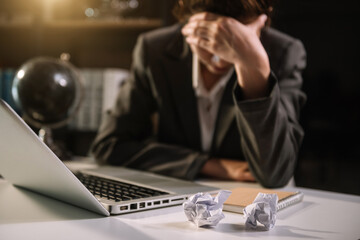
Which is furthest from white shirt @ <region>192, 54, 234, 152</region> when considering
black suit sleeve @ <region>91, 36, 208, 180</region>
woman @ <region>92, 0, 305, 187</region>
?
black suit sleeve @ <region>91, 36, 208, 180</region>

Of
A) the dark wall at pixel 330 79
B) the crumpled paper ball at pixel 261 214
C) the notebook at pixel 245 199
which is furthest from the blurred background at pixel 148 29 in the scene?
the crumpled paper ball at pixel 261 214

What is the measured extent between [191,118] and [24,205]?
2.12 ft

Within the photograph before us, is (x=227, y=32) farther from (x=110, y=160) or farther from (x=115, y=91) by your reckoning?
(x=115, y=91)

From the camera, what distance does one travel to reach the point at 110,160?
1.15 metres

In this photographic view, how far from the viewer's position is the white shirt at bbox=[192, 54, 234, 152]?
1.19 metres

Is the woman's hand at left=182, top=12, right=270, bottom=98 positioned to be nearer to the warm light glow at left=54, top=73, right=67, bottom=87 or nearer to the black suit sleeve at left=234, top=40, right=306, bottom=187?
the black suit sleeve at left=234, top=40, right=306, bottom=187

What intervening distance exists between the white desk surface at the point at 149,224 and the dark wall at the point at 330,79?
1.08m

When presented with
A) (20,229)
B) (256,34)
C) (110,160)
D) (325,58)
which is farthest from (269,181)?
(325,58)

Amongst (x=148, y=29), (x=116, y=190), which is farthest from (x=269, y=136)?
(x=148, y=29)

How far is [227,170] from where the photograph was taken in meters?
1.00

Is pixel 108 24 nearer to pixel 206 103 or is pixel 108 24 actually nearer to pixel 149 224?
pixel 206 103

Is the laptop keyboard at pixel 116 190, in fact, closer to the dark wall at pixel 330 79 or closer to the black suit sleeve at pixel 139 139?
the black suit sleeve at pixel 139 139

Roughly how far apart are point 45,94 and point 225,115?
0.56 metres

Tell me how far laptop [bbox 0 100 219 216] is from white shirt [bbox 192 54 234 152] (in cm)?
40
